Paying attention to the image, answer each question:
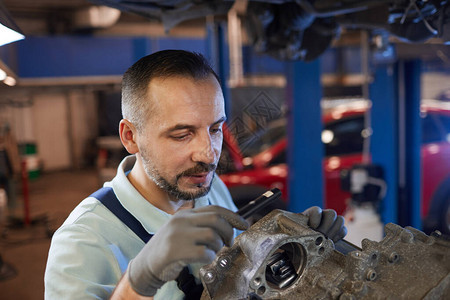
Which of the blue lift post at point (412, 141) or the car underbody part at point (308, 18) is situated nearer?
the car underbody part at point (308, 18)

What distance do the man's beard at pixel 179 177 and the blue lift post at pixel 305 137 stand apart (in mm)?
2085

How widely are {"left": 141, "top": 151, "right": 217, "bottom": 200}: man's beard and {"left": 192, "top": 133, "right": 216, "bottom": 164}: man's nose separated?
0.07ft

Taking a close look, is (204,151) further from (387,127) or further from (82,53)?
(82,53)

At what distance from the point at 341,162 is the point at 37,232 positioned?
3750 millimetres

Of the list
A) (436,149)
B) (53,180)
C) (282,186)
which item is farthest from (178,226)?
(53,180)

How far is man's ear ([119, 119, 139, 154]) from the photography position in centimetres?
108

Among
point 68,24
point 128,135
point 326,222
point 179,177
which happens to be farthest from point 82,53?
point 326,222

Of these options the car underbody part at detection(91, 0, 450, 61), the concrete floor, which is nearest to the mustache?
the car underbody part at detection(91, 0, 450, 61)

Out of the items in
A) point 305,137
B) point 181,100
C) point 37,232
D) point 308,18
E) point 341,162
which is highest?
point 308,18

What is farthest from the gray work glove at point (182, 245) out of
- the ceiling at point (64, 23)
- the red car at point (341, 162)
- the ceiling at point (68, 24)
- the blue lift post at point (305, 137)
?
the ceiling at point (64, 23)

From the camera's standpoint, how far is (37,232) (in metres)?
5.26

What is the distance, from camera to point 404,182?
300 centimetres

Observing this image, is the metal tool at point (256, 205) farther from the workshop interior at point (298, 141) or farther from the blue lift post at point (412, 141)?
the blue lift post at point (412, 141)

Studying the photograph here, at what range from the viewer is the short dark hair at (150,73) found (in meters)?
1.00
